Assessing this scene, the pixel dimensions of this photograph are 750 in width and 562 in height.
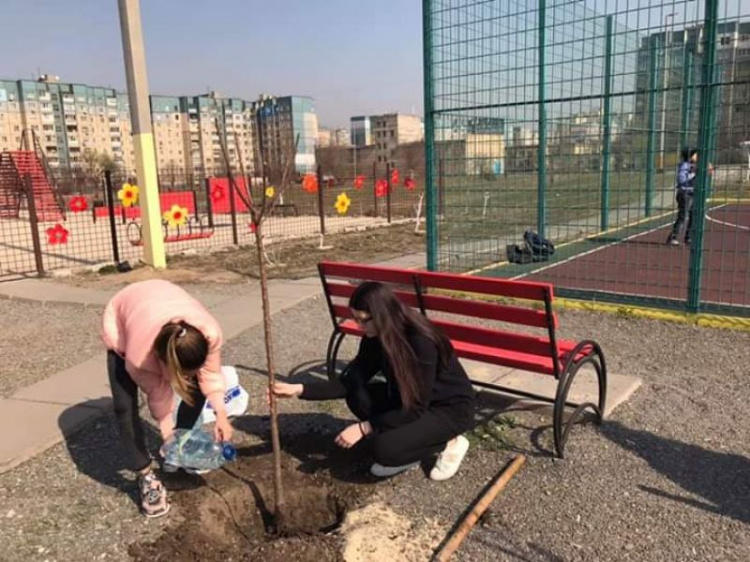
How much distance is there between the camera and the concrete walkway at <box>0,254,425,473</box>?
4031 mm

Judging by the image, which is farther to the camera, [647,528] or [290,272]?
[290,272]

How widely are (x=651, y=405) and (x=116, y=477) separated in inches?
129

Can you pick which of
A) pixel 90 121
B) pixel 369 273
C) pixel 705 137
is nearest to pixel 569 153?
pixel 705 137

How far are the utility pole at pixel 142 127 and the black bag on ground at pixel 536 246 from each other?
5.65m

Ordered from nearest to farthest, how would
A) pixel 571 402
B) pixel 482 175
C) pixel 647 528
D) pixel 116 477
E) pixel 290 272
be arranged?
1. pixel 647 528
2. pixel 116 477
3. pixel 571 402
4. pixel 482 175
5. pixel 290 272

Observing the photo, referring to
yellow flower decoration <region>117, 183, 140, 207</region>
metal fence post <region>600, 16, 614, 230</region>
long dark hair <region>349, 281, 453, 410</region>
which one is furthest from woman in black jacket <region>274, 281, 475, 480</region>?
yellow flower decoration <region>117, 183, 140, 207</region>

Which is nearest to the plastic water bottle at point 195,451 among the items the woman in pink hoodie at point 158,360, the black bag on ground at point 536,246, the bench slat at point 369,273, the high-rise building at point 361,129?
the woman in pink hoodie at point 158,360

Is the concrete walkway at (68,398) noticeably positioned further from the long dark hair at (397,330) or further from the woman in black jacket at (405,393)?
the long dark hair at (397,330)

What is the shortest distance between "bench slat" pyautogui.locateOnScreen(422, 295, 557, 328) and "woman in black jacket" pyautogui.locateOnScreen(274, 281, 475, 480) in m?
0.53

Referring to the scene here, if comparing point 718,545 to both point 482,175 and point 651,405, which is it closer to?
point 651,405

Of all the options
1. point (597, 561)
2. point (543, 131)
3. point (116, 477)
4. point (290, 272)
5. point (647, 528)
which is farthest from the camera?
point (290, 272)

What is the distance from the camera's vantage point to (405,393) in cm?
316

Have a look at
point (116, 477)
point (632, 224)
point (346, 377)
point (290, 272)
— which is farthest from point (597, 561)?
point (632, 224)

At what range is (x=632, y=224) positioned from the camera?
12.8 m
